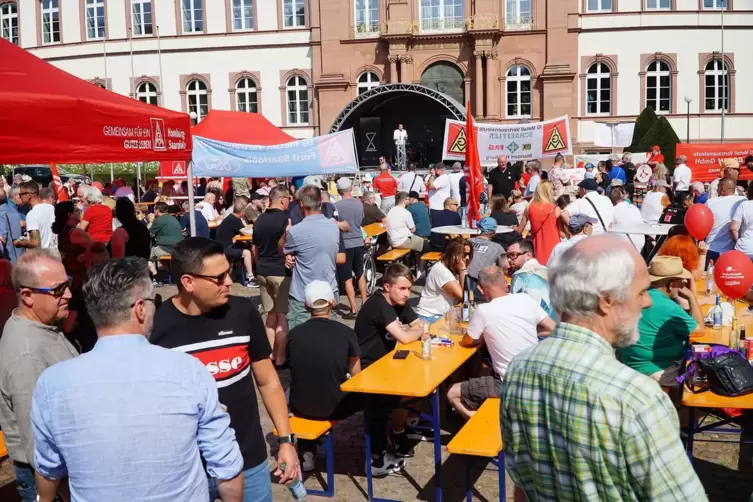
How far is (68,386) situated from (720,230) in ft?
29.6

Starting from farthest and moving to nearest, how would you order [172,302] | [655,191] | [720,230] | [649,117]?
1. [649,117]
2. [655,191]
3. [720,230]
4. [172,302]

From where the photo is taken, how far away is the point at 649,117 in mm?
30172

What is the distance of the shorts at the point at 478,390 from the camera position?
616cm

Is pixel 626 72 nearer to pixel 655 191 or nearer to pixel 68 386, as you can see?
pixel 655 191

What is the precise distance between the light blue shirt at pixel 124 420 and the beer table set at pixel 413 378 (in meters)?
2.83

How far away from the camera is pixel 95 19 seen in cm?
4078

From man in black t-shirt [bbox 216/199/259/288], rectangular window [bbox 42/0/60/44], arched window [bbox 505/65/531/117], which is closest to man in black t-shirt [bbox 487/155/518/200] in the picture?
man in black t-shirt [bbox 216/199/259/288]

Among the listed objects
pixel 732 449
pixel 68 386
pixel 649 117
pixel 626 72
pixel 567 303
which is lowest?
pixel 732 449

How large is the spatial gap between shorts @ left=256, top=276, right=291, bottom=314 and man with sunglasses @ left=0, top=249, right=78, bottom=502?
483cm

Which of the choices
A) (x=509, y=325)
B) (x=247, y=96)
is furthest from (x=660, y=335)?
(x=247, y=96)

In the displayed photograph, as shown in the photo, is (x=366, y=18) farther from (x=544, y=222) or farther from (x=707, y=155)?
(x=544, y=222)

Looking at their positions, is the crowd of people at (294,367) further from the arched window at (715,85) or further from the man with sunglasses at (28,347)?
the arched window at (715,85)

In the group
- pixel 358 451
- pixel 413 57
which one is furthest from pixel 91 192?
pixel 413 57

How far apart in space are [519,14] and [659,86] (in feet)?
23.3
